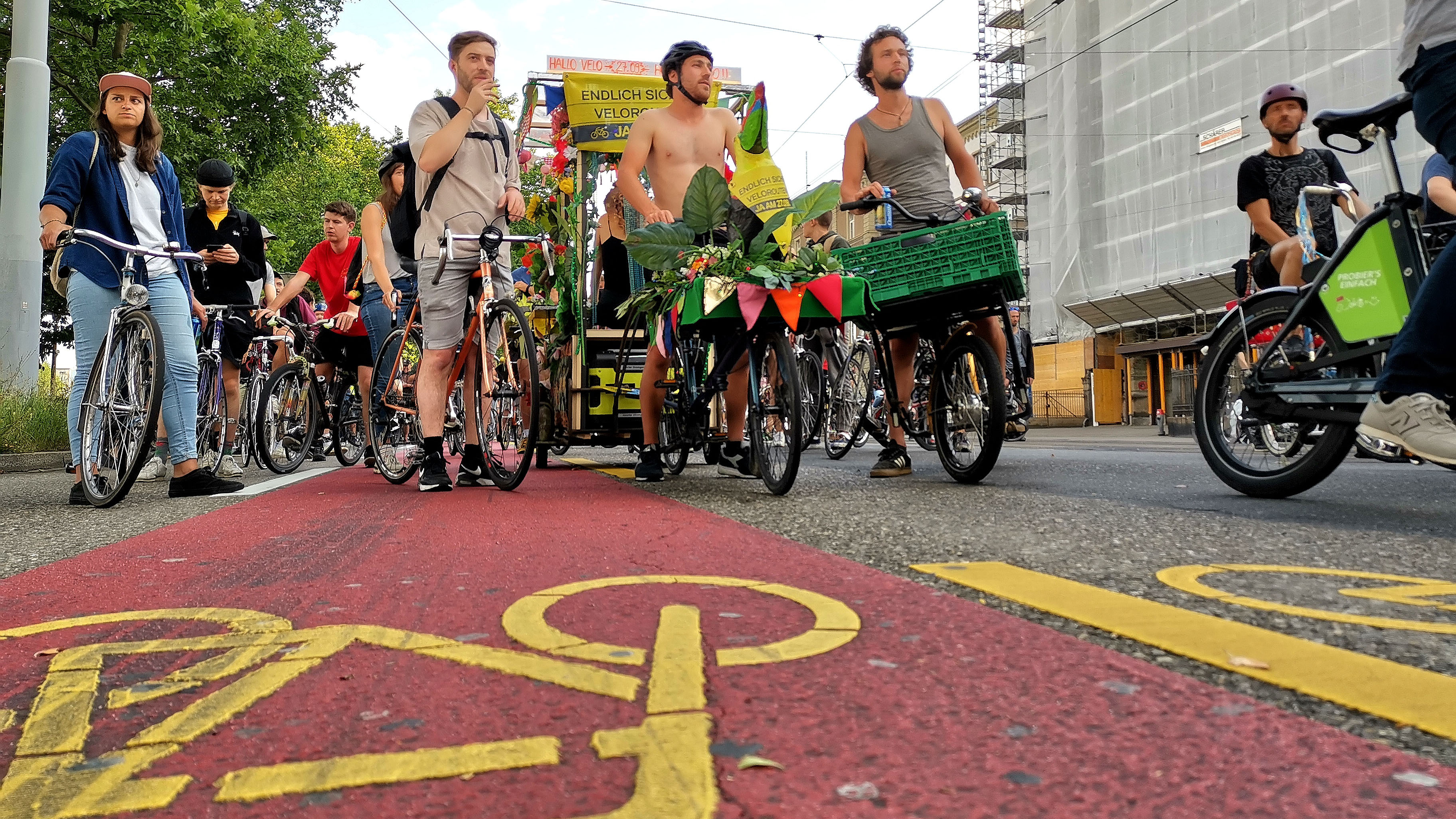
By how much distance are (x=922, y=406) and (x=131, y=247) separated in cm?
409

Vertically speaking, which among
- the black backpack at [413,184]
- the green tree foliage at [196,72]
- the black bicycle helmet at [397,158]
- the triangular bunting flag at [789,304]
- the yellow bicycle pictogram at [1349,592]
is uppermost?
the green tree foliage at [196,72]

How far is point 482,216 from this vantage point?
547 centimetres

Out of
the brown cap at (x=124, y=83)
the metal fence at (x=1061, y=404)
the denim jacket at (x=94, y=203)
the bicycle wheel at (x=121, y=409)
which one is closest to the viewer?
the bicycle wheel at (x=121, y=409)

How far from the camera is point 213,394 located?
6969 mm

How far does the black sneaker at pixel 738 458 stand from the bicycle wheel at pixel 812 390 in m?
0.33

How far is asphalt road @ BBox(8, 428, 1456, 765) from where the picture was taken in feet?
5.73

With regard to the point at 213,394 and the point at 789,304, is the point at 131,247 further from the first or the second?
the point at 789,304

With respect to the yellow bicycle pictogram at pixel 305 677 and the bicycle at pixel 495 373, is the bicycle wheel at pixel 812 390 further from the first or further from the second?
the yellow bicycle pictogram at pixel 305 677

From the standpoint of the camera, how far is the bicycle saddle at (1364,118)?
11.9ft

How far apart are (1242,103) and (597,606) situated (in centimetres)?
2886

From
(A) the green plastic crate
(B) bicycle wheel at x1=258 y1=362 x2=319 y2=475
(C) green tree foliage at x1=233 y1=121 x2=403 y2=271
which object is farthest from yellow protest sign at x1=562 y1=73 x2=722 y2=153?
(C) green tree foliage at x1=233 y1=121 x2=403 y2=271

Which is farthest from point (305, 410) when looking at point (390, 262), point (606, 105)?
point (606, 105)

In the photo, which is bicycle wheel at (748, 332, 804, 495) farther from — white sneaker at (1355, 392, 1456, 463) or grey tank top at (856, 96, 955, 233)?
white sneaker at (1355, 392, 1456, 463)

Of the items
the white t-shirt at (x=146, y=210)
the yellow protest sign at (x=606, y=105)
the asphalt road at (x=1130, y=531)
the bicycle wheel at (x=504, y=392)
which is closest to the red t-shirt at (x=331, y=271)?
the yellow protest sign at (x=606, y=105)
